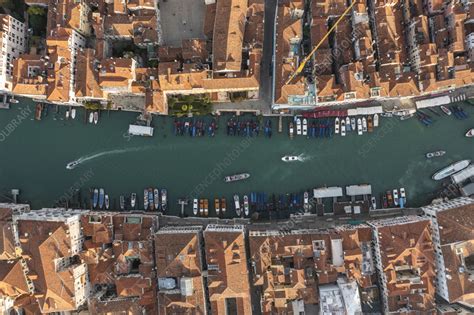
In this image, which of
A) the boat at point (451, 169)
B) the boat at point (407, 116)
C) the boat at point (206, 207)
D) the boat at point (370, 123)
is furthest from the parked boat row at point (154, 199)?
the boat at point (451, 169)

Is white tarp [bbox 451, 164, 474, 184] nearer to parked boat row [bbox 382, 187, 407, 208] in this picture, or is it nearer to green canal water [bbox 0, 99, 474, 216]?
green canal water [bbox 0, 99, 474, 216]

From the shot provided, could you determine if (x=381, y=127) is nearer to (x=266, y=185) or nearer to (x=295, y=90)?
(x=295, y=90)

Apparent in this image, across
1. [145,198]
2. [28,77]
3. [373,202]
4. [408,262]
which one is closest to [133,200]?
[145,198]

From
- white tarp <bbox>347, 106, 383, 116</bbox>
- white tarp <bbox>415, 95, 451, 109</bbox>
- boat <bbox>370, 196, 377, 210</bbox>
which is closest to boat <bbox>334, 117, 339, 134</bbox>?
white tarp <bbox>347, 106, 383, 116</bbox>

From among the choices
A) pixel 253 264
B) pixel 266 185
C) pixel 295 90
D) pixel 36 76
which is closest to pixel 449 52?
pixel 295 90

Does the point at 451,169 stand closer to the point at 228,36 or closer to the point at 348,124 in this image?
the point at 348,124

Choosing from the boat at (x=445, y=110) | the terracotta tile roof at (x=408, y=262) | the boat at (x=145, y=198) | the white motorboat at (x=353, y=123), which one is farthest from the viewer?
the boat at (x=145, y=198)

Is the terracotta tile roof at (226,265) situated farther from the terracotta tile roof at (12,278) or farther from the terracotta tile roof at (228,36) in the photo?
the terracotta tile roof at (12,278)

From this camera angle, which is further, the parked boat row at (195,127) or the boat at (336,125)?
the parked boat row at (195,127)
